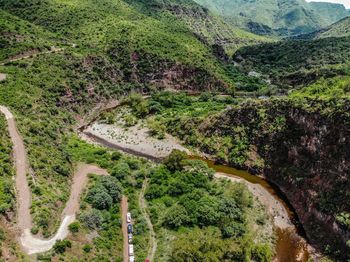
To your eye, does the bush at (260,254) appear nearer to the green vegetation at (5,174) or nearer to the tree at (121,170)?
the tree at (121,170)

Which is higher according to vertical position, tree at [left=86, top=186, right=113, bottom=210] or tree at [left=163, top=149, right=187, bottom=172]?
tree at [left=163, top=149, right=187, bottom=172]

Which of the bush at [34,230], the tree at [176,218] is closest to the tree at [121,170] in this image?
the tree at [176,218]

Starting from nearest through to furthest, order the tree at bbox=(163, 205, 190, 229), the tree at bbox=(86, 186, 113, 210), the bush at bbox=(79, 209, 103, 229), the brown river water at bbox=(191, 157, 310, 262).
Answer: the bush at bbox=(79, 209, 103, 229) → the brown river water at bbox=(191, 157, 310, 262) → the tree at bbox=(163, 205, 190, 229) → the tree at bbox=(86, 186, 113, 210)

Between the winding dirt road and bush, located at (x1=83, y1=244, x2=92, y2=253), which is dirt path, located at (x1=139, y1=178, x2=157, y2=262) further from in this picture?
bush, located at (x1=83, y1=244, x2=92, y2=253)

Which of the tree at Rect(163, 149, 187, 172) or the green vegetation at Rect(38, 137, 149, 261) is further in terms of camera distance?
the tree at Rect(163, 149, 187, 172)

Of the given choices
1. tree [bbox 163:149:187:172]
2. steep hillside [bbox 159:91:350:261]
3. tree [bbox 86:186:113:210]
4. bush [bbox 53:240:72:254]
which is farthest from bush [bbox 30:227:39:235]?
steep hillside [bbox 159:91:350:261]
